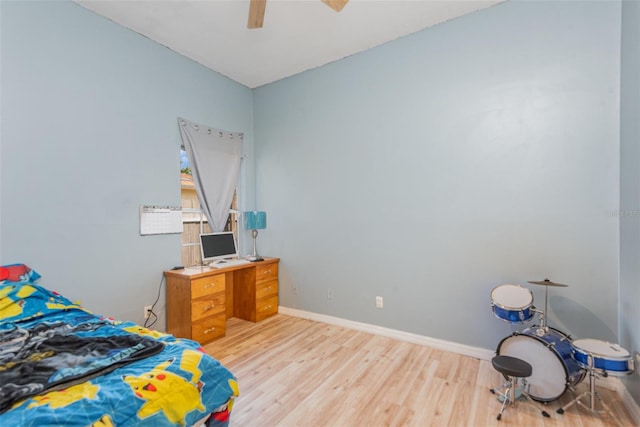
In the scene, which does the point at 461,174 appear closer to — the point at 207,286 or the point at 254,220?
the point at 254,220

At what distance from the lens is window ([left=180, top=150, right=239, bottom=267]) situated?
3.38 metres

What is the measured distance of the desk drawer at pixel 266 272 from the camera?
3.59 meters

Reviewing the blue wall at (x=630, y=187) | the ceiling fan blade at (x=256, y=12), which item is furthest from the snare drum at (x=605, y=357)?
the ceiling fan blade at (x=256, y=12)

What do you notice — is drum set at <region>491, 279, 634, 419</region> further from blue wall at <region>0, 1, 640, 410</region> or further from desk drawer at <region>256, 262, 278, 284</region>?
desk drawer at <region>256, 262, 278, 284</region>

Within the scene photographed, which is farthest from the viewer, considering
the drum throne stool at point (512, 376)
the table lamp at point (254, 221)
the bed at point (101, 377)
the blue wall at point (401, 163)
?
the table lamp at point (254, 221)

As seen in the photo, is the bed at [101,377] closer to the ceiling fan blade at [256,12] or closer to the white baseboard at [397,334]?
the white baseboard at [397,334]

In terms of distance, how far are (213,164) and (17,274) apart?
6.59ft

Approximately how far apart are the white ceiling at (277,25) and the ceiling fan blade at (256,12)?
13.1 inches

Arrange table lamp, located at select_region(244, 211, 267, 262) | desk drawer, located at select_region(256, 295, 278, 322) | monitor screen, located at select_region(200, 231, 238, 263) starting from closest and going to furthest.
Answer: monitor screen, located at select_region(200, 231, 238, 263) < desk drawer, located at select_region(256, 295, 278, 322) < table lamp, located at select_region(244, 211, 267, 262)

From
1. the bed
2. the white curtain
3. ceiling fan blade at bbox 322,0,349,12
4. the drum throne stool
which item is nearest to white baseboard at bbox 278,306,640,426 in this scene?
the drum throne stool

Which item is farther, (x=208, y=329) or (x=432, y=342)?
(x=208, y=329)

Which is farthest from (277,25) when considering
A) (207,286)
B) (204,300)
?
(204,300)

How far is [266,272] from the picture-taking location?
12.1 ft

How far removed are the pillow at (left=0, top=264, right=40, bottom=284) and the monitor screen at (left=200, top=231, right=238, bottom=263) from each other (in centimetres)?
136
